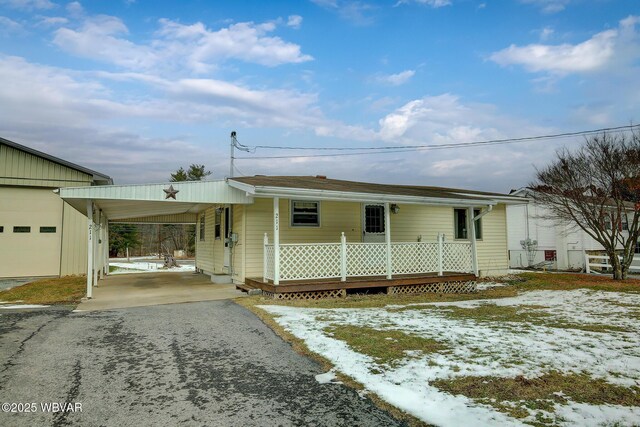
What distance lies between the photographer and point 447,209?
14.8 meters

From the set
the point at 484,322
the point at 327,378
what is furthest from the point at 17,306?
the point at 484,322

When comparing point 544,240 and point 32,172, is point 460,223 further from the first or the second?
point 32,172

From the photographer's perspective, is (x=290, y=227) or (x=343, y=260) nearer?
(x=343, y=260)

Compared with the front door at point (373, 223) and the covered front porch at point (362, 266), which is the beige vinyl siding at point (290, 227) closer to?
the front door at point (373, 223)

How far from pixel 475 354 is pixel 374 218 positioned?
333 inches

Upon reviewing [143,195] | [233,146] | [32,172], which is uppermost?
[233,146]

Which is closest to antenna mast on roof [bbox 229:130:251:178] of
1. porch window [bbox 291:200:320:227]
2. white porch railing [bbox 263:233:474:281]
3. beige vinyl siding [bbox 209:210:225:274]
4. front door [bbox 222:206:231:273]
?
beige vinyl siding [bbox 209:210:225:274]

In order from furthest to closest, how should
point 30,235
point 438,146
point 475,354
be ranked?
point 438,146
point 30,235
point 475,354

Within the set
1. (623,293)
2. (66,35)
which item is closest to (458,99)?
(623,293)

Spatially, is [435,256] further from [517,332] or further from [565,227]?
[565,227]

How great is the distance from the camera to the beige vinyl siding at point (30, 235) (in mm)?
13461

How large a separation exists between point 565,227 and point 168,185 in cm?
1979

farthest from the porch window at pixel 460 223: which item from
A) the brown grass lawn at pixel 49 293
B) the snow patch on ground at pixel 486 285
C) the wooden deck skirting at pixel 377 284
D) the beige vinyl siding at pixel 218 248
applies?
the brown grass lawn at pixel 49 293

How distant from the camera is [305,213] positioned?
11742 mm
